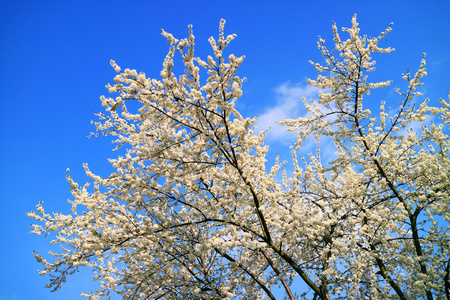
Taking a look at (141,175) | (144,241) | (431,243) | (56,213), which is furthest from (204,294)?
(431,243)

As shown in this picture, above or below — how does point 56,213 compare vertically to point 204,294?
above

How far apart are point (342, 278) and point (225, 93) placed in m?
5.13

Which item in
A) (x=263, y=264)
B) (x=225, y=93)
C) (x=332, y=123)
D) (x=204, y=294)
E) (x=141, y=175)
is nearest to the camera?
(x=225, y=93)

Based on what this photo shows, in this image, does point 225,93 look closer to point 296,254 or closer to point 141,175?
point 141,175

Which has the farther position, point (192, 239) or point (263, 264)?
point (263, 264)

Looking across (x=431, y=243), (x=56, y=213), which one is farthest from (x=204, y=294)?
(x=431, y=243)

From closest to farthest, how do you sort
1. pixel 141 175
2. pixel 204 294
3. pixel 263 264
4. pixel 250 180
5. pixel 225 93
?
pixel 225 93 < pixel 250 180 < pixel 141 175 < pixel 204 294 < pixel 263 264

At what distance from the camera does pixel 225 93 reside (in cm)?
496

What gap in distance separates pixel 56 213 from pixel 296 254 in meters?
5.35

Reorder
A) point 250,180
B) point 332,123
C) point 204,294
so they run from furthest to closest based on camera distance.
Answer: point 332,123
point 204,294
point 250,180

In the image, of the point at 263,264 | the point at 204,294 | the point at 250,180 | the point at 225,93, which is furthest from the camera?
the point at 263,264

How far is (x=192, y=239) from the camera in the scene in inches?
265

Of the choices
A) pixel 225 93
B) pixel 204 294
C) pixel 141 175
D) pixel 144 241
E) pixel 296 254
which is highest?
pixel 225 93

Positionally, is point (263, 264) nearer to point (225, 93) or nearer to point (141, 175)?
point (141, 175)
